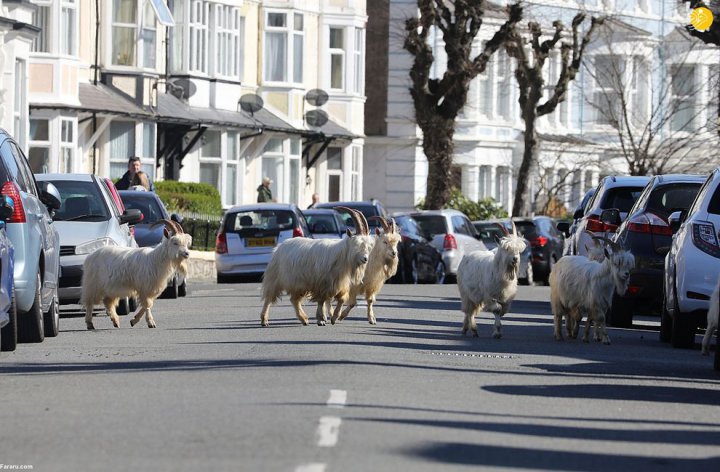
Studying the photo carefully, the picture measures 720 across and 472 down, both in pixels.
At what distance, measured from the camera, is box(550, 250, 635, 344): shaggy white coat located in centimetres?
1936

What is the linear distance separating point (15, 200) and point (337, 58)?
149 ft

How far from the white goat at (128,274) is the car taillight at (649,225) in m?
5.33

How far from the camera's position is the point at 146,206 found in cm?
2875

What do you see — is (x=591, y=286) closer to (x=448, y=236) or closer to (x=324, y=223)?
(x=324, y=223)

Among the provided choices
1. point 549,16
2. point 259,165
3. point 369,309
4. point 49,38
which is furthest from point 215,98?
point 369,309

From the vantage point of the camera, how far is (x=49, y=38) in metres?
41.9

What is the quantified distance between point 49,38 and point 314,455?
3357cm

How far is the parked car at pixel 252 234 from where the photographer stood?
33094mm

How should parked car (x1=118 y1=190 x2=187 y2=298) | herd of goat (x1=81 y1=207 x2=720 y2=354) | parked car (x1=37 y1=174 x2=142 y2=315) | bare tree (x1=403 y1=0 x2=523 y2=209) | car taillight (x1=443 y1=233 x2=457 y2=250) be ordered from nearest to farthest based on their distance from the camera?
1. herd of goat (x1=81 y1=207 x2=720 y2=354)
2. parked car (x1=37 y1=174 x2=142 y2=315)
3. parked car (x1=118 y1=190 x2=187 y2=298)
4. car taillight (x1=443 y1=233 x2=457 y2=250)
5. bare tree (x1=403 y1=0 x2=523 y2=209)

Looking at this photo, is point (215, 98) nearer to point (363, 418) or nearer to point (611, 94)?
point (611, 94)

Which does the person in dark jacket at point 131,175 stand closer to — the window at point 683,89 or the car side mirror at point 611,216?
the car side mirror at point 611,216

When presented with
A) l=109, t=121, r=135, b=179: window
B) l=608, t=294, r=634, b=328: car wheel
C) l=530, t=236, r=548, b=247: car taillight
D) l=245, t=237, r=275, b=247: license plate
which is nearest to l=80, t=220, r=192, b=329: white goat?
l=608, t=294, r=634, b=328: car wheel

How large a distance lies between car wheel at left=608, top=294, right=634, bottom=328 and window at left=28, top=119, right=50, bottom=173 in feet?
71.3

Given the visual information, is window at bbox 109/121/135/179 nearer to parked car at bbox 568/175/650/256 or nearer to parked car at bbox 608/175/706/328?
parked car at bbox 568/175/650/256
